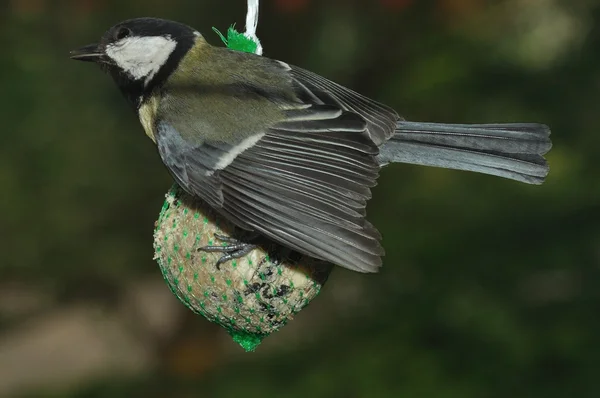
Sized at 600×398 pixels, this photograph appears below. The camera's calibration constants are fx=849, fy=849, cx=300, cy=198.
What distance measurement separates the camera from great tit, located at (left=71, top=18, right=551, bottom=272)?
1.91 metres

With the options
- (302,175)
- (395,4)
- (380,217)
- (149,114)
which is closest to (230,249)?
(302,175)

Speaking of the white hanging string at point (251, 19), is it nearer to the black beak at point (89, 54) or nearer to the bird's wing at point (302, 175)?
the bird's wing at point (302, 175)

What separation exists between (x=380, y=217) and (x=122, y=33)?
1.69 meters

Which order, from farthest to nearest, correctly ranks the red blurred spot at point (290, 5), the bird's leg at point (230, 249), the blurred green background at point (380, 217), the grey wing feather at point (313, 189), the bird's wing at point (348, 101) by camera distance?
the red blurred spot at point (290, 5) < the blurred green background at point (380, 217) < the bird's wing at point (348, 101) < the bird's leg at point (230, 249) < the grey wing feather at point (313, 189)

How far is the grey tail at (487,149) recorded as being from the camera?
82.1 inches

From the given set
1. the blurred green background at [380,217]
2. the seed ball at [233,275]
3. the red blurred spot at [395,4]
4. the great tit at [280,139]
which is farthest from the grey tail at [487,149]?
the red blurred spot at [395,4]

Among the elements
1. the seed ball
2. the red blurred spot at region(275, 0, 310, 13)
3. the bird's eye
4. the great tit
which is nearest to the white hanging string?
the great tit

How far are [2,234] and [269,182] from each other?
2.13 meters

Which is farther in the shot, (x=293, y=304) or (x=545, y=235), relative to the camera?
(x=545, y=235)

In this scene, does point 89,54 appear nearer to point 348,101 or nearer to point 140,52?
point 140,52

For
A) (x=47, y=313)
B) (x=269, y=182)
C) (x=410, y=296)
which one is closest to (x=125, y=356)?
(x=47, y=313)

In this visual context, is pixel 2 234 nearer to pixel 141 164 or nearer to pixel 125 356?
pixel 141 164

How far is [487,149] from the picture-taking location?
6.94 feet

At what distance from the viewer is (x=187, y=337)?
378 cm
